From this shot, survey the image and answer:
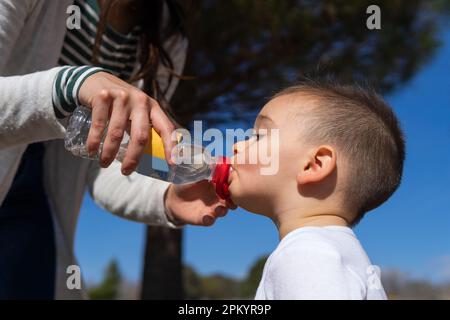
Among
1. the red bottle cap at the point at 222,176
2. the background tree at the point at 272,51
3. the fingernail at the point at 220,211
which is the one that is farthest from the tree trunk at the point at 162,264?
the red bottle cap at the point at 222,176

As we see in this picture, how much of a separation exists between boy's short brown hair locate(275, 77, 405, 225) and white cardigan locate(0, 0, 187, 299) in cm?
47

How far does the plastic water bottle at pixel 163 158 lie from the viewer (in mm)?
958

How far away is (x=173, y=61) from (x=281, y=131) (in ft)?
2.33

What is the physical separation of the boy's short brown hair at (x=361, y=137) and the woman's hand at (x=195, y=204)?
271mm

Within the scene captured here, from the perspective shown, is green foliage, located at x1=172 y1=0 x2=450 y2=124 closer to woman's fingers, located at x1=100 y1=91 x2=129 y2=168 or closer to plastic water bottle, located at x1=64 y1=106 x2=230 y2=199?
plastic water bottle, located at x1=64 y1=106 x2=230 y2=199

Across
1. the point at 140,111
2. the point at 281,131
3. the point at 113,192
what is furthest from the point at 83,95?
the point at 113,192

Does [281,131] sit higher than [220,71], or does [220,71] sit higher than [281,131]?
[220,71]

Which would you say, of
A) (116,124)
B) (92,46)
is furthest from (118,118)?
(92,46)

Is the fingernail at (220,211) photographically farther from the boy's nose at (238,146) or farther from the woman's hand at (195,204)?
the boy's nose at (238,146)

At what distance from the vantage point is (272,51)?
3648 millimetres

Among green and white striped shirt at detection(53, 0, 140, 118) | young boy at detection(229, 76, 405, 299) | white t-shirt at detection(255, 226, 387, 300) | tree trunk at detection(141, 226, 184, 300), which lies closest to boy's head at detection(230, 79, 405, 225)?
young boy at detection(229, 76, 405, 299)

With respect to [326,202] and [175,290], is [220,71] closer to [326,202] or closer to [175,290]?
[175,290]

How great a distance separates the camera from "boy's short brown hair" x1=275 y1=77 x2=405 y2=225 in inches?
41.6

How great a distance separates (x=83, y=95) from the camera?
892 millimetres
